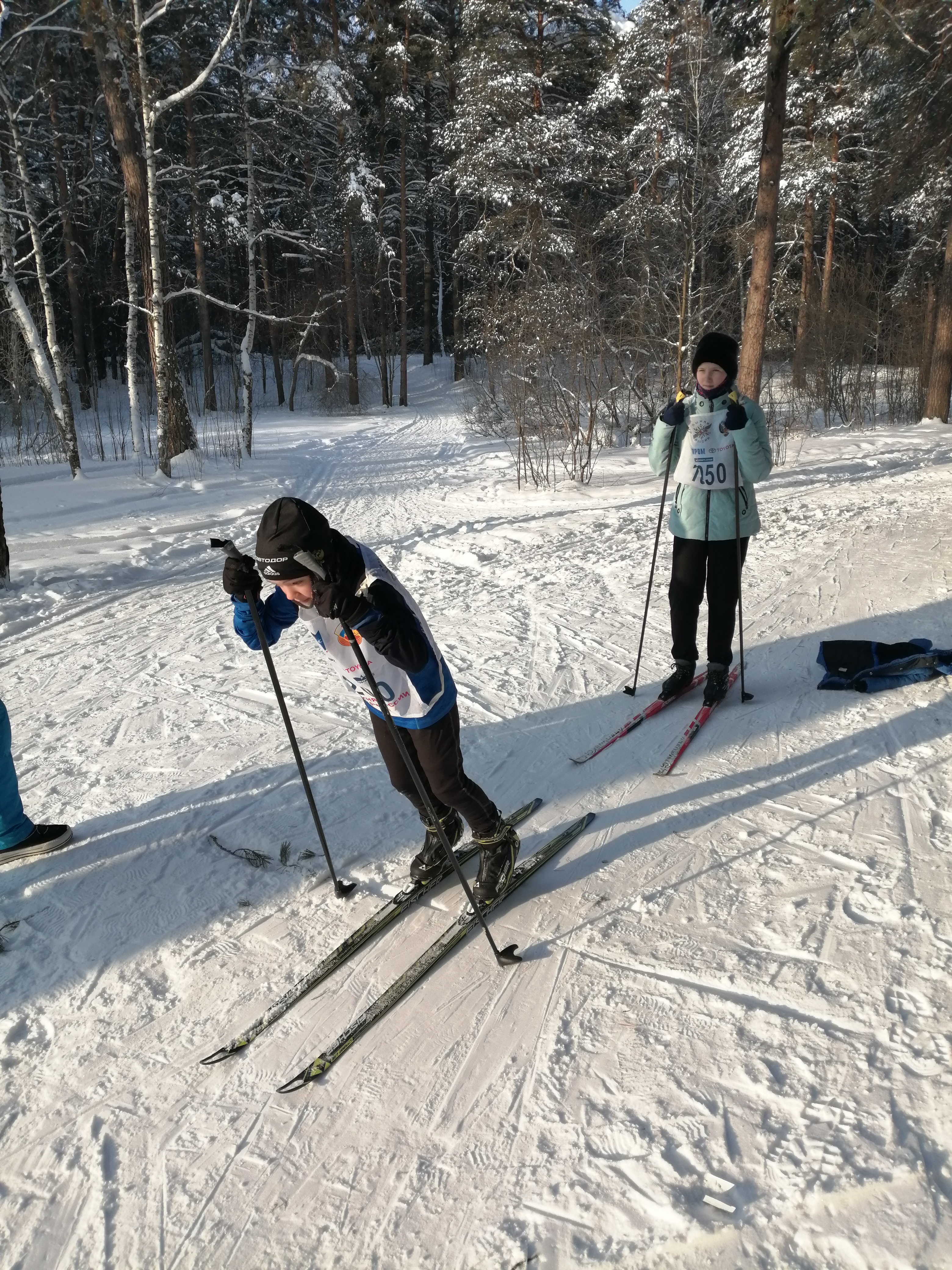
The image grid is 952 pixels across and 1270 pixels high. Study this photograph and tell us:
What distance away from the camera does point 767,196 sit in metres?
11.6

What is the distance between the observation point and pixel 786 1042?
93.9 inches

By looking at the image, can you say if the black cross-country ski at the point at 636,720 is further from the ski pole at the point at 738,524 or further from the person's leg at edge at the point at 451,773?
the person's leg at edge at the point at 451,773

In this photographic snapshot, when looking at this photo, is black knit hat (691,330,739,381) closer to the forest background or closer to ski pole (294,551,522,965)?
ski pole (294,551,522,965)

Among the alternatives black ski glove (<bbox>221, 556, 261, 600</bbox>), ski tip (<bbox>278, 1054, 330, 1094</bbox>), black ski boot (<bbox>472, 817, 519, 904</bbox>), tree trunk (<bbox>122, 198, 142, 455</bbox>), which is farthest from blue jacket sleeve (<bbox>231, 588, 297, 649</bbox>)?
tree trunk (<bbox>122, 198, 142, 455</bbox>)

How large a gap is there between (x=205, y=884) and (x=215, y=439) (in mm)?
16639

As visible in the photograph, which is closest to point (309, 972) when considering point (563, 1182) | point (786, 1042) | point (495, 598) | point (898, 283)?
point (563, 1182)

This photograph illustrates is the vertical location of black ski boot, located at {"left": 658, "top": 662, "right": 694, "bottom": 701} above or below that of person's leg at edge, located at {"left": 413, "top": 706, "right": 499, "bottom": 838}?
below

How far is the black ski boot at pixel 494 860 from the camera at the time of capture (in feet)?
9.96

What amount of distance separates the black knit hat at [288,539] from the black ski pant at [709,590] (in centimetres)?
275

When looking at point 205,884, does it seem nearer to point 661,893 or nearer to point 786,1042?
point 661,893

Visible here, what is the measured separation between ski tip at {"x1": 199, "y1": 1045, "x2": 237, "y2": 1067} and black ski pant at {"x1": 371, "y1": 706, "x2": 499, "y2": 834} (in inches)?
40.5

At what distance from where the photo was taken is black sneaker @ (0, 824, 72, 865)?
11.3 feet

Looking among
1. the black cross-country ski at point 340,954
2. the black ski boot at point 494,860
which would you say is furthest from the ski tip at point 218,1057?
the black ski boot at point 494,860

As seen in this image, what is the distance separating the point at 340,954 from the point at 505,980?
0.60 meters
